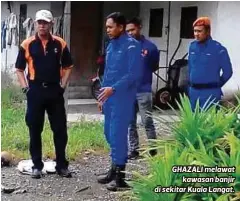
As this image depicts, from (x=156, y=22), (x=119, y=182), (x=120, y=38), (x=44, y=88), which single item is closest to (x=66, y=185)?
(x=119, y=182)

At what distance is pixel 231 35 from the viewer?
381cm

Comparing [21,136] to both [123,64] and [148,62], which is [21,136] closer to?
[148,62]

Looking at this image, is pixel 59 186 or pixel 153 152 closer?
pixel 153 152

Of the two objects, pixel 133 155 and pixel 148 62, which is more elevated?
pixel 148 62

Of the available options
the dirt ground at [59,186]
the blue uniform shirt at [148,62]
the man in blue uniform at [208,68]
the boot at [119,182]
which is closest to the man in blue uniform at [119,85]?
the boot at [119,182]

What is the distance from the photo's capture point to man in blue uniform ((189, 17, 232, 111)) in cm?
367

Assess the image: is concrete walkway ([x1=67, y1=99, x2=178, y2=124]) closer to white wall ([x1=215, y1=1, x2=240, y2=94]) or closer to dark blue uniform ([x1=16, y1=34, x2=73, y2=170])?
dark blue uniform ([x1=16, y1=34, x2=73, y2=170])

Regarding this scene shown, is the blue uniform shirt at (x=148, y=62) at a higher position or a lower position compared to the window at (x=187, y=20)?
lower

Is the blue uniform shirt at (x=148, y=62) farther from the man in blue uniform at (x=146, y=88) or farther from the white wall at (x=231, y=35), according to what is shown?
the white wall at (x=231, y=35)

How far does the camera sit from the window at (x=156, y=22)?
4.03 m

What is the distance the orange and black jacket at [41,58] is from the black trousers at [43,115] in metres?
0.06

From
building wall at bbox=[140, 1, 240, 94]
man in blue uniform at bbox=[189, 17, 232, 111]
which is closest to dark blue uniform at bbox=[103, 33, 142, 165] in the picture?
man in blue uniform at bbox=[189, 17, 232, 111]

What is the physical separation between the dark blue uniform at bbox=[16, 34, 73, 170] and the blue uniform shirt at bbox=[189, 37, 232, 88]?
716 millimetres

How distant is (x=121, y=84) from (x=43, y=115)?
1.92 feet
